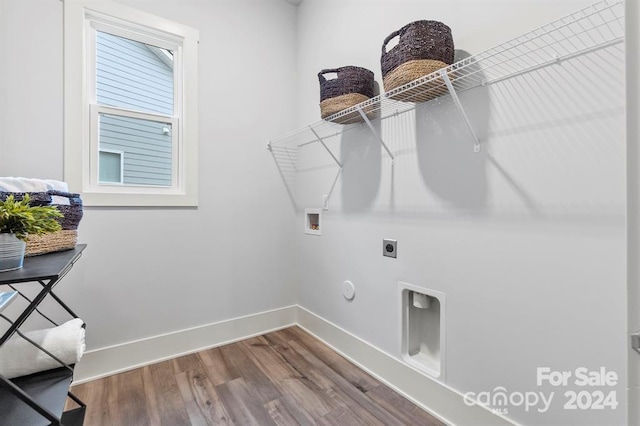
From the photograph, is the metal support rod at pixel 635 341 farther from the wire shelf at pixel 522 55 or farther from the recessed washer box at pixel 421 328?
the recessed washer box at pixel 421 328

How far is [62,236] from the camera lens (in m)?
1.08

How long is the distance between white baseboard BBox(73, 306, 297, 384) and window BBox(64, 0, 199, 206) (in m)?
0.88

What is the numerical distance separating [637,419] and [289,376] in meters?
1.57

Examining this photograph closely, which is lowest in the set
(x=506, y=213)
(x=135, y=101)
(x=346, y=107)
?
(x=506, y=213)

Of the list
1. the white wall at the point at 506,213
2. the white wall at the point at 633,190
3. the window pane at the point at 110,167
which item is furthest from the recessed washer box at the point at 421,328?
the window pane at the point at 110,167

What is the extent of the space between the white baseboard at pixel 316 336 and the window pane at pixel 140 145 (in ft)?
3.45

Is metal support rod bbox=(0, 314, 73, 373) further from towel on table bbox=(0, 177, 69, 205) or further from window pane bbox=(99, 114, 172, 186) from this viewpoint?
window pane bbox=(99, 114, 172, 186)

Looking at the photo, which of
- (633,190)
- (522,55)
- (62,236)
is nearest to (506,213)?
(522,55)

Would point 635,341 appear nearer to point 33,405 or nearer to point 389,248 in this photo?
point 389,248

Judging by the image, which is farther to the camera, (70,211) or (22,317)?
(70,211)

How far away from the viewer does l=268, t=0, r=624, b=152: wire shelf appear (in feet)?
2.97

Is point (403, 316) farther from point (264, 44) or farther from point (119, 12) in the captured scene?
point (119, 12)

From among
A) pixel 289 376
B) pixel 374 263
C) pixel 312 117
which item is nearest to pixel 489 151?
pixel 374 263

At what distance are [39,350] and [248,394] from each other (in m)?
0.96
